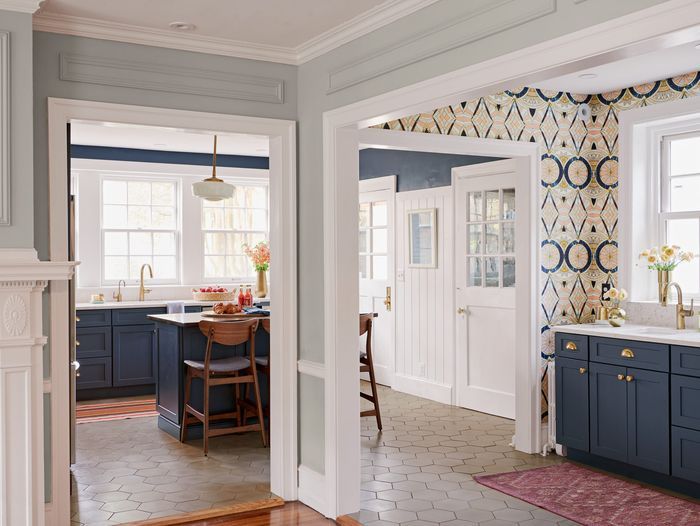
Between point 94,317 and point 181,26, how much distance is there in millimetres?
4403

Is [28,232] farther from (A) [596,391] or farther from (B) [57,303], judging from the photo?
(A) [596,391]

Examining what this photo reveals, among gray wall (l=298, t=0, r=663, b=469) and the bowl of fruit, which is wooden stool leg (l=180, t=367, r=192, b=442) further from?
the bowl of fruit

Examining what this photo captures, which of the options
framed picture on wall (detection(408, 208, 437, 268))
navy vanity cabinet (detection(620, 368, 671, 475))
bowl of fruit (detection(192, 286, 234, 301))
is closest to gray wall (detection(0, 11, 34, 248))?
navy vanity cabinet (detection(620, 368, 671, 475))

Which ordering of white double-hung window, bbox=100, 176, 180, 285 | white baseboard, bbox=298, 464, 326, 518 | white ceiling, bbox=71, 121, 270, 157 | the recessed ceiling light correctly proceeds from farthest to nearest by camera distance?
white double-hung window, bbox=100, 176, 180, 285 < white ceiling, bbox=71, 121, 270, 157 < white baseboard, bbox=298, 464, 326, 518 < the recessed ceiling light

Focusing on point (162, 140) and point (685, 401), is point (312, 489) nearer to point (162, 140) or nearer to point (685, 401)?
point (685, 401)

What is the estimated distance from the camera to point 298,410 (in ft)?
14.8

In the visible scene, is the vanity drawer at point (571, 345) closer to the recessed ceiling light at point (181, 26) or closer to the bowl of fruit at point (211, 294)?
the recessed ceiling light at point (181, 26)

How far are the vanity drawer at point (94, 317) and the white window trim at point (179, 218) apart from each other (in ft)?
2.03

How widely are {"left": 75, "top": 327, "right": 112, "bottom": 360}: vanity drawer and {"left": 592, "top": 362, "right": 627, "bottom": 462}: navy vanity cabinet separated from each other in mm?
4884

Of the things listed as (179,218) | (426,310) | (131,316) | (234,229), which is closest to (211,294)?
(131,316)

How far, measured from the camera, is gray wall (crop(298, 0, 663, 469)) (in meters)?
2.80

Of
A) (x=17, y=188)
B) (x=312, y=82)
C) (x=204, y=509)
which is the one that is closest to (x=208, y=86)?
(x=312, y=82)

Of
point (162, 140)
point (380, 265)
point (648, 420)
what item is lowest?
point (648, 420)

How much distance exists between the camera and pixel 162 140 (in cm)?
793
